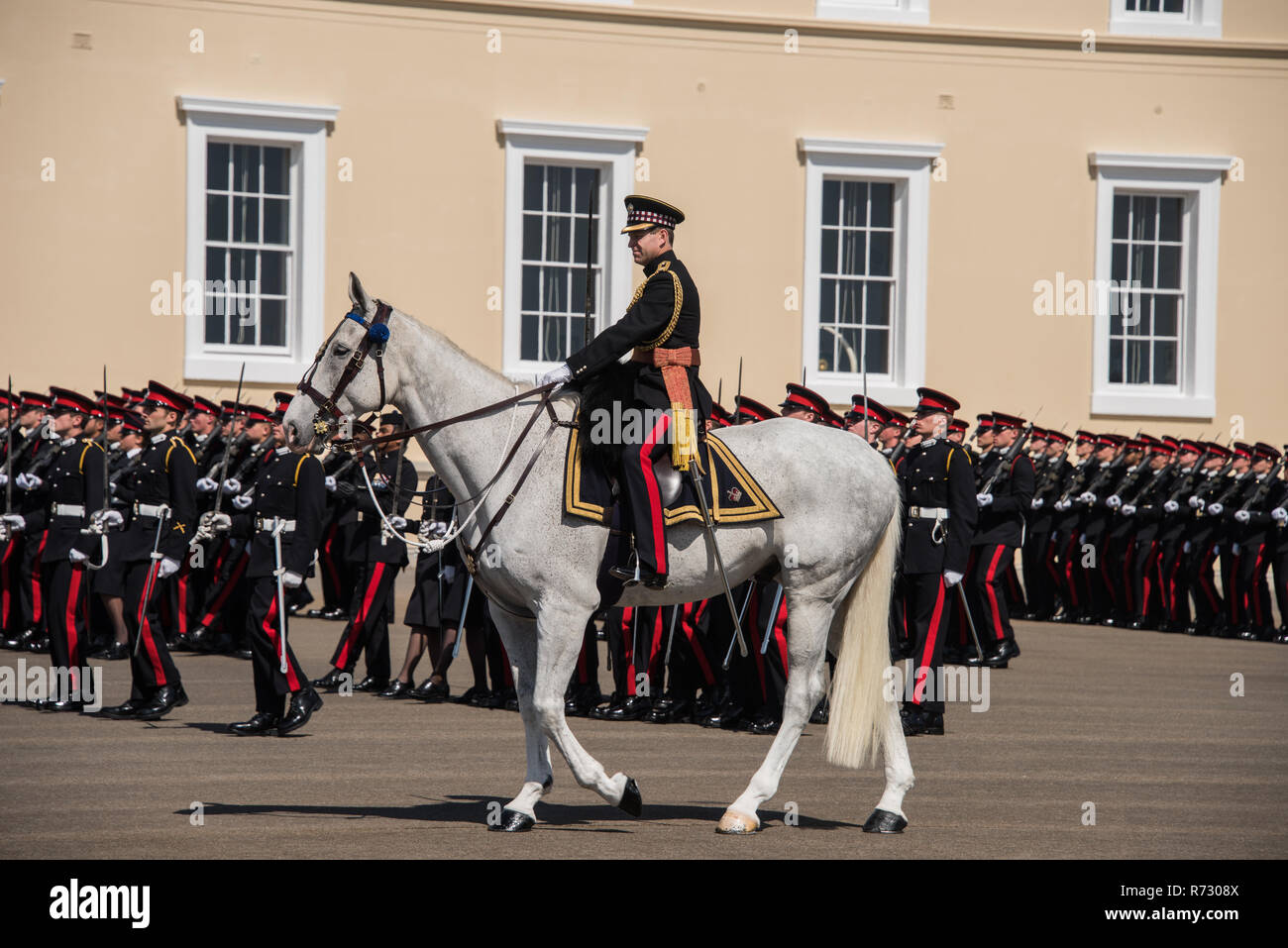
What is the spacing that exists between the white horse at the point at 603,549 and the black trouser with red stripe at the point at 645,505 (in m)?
0.17

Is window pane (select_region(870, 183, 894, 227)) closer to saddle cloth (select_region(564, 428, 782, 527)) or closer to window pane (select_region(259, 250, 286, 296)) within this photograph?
window pane (select_region(259, 250, 286, 296))

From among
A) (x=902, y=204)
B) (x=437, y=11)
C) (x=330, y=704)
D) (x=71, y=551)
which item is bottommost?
(x=330, y=704)

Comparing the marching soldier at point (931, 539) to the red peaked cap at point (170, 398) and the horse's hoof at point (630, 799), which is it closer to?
the horse's hoof at point (630, 799)

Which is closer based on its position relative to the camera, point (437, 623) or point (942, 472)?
point (942, 472)

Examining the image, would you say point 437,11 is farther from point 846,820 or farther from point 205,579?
point 846,820

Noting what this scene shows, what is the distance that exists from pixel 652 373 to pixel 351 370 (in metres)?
1.43

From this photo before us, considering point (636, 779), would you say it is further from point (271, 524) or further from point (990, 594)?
point (990, 594)

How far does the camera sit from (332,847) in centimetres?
729

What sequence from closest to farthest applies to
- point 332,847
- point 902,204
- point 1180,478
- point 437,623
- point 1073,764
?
point 332,847 < point 1073,764 < point 437,623 < point 1180,478 < point 902,204

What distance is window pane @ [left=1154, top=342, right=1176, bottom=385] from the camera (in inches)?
939

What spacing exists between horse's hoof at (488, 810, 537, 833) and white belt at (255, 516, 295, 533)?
4009 mm

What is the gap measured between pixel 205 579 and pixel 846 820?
9.57 meters

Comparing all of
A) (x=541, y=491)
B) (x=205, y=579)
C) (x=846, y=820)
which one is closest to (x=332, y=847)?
(x=541, y=491)

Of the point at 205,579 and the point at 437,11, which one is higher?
the point at 437,11
